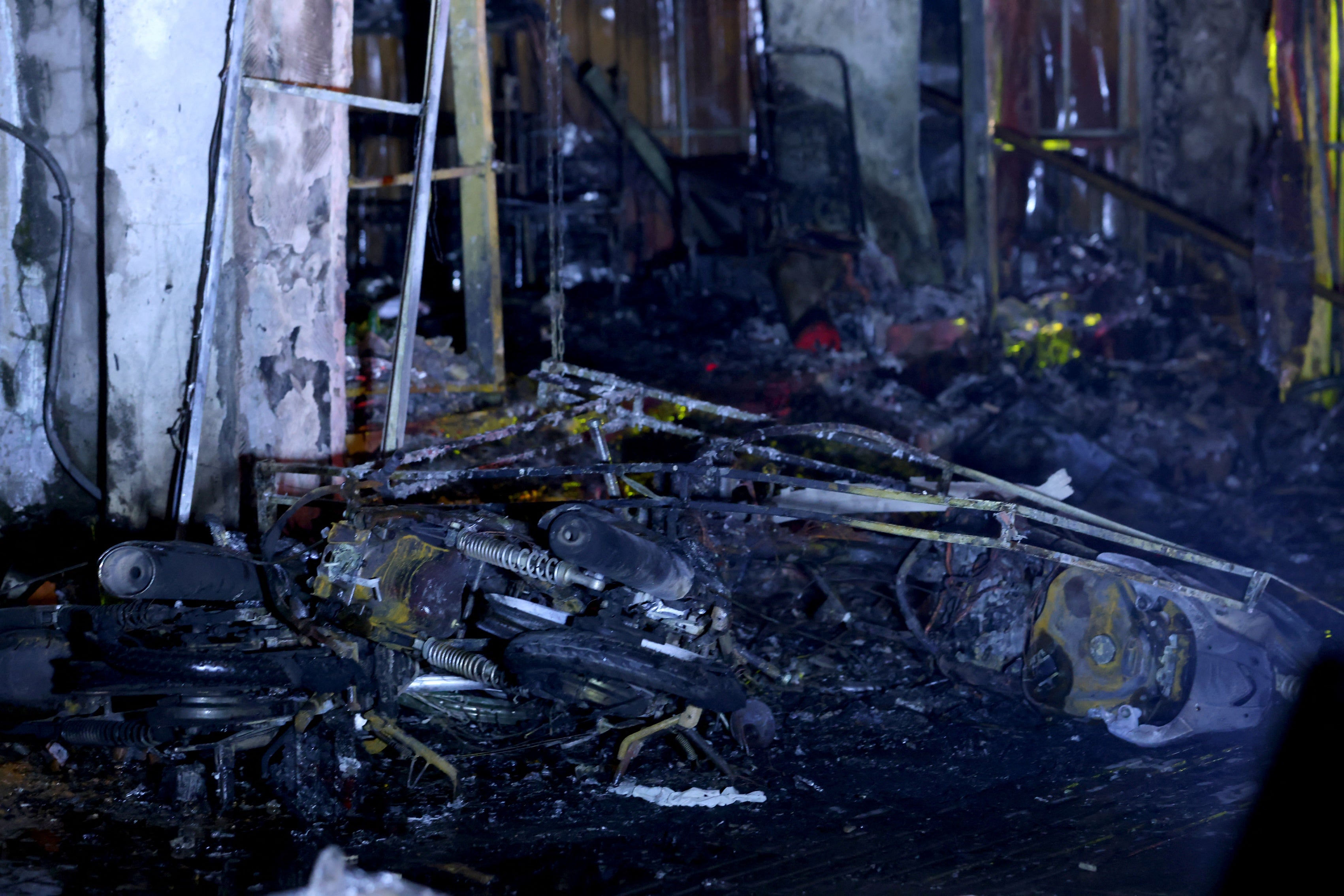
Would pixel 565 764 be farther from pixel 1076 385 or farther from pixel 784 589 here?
pixel 1076 385

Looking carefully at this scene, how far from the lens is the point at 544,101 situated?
37.9ft

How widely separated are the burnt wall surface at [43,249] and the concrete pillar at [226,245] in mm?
533

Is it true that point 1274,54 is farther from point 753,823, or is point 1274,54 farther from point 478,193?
point 753,823

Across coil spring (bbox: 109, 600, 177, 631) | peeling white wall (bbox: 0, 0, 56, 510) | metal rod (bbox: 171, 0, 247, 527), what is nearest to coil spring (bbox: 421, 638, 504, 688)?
coil spring (bbox: 109, 600, 177, 631)

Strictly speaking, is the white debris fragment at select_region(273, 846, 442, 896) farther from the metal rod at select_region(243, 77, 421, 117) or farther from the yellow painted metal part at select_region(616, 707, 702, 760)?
the metal rod at select_region(243, 77, 421, 117)

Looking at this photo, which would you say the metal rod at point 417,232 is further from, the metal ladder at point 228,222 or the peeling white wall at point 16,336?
the peeling white wall at point 16,336

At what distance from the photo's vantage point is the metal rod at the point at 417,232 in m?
4.75

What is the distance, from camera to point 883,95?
10.0m

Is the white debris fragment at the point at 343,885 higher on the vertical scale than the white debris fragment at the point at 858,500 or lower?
lower

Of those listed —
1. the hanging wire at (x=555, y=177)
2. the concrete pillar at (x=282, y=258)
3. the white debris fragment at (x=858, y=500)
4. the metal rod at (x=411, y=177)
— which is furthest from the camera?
the metal rod at (x=411, y=177)

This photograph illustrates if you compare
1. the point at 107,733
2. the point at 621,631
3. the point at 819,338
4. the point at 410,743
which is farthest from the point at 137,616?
the point at 819,338

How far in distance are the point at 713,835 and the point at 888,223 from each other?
7759 millimetres

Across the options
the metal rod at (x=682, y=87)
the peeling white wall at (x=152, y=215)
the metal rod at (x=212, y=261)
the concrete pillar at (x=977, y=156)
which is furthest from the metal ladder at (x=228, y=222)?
the metal rod at (x=682, y=87)

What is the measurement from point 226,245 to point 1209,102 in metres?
9.70
